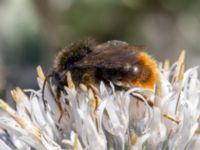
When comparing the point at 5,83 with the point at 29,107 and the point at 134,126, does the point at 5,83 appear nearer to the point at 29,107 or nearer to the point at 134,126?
the point at 29,107

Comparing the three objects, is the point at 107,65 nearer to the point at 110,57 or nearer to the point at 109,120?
the point at 110,57

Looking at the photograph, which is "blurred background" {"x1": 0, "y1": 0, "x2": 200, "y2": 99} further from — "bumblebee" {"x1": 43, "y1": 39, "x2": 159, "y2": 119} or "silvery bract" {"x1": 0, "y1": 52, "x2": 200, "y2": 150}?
"bumblebee" {"x1": 43, "y1": 39, "x2": 159, "y2": 119}

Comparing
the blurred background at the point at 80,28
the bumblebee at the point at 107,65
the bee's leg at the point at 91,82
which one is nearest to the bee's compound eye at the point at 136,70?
the bumblebee at the point at 107,65

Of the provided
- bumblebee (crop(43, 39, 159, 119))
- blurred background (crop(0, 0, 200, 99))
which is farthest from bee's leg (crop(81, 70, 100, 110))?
blurred background (crop(0, 0, 200, 99))

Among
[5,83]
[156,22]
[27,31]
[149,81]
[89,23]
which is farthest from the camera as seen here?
[156,22]

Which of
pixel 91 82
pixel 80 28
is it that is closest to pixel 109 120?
pixel 91 82

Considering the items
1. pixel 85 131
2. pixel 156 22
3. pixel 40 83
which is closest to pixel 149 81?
pixel 85 131
